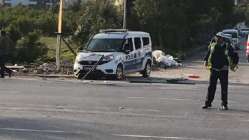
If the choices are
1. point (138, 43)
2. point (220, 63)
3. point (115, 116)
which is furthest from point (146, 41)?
point (115, 116)

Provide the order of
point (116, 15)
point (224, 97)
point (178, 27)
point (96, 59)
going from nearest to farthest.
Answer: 1. point (224, 97)
2. point (96, 59)
3. point (116, 15)
4. point (178, 27)

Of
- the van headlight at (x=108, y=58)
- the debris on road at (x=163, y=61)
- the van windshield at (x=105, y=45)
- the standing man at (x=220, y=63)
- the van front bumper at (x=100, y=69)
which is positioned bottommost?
the debris on road at (x=163, y=61)

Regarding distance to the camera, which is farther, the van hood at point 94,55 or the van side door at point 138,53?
the van side door at point 138,53

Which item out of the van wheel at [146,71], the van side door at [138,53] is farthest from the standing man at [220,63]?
the van wheel at [146,71]

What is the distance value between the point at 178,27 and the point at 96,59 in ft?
72.3

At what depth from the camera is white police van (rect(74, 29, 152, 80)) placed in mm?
25375

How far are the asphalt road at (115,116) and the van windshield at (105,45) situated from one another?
689 cm

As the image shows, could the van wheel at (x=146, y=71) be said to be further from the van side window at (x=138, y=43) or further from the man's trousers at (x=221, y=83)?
the man's trousers at (x=221, y=83)

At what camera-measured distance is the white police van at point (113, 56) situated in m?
25.4

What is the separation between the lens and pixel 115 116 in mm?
12781

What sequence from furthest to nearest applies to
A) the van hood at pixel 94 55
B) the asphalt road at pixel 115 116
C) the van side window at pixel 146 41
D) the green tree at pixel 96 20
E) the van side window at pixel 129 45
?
A: the green tree at pixel 96 20
the van side window at pixel 146 41
the van side window at pixel 129 45
the van hood at pixel 94 55
the asphalt road at pixel 115 116

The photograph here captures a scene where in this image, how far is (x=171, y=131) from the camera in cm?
1090

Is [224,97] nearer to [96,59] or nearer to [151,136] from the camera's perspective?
[151,136]

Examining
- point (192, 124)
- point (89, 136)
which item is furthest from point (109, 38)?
point (89, 136)
